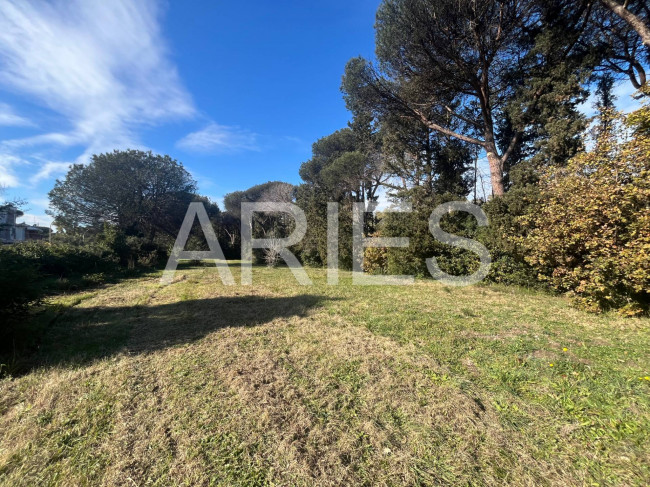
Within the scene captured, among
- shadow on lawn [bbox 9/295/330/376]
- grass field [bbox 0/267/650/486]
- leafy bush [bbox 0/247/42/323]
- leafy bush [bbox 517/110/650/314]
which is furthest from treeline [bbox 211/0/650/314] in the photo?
leafy bush [bbox 0/247/42/323]

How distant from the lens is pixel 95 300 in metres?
6.34

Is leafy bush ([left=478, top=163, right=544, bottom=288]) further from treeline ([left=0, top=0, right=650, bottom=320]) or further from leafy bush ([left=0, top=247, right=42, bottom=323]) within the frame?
leafy bush ([left=0, top=247, right=42, bottom=323])

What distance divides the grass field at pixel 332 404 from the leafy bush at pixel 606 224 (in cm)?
67

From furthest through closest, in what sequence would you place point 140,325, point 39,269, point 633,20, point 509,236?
1. point 39,269
2. point 633,20
3. point 509,236
4. point 140,325

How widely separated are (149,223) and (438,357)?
2447cm

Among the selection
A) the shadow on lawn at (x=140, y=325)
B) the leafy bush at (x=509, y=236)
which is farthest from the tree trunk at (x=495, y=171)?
the shadow on lawn at (x=140, y=325)

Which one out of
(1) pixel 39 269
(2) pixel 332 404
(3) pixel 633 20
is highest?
(3) pixel 633 20

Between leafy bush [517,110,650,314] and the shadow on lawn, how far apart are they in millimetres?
5159

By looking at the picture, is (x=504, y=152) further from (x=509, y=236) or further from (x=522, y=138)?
(x=509, y=236)

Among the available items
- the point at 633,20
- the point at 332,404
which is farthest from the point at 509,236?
the point at 633,20

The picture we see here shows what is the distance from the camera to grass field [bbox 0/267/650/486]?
5.25 ft

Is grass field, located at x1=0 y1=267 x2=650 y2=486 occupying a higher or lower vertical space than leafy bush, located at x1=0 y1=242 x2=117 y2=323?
lower

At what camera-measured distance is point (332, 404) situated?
2.23m

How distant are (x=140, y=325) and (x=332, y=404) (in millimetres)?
3914
